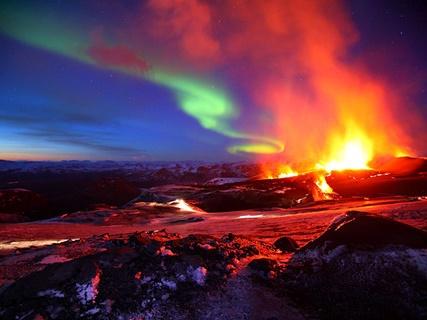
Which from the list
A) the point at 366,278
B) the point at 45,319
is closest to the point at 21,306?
the point at 45,319

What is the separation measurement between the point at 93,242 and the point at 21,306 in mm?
5998

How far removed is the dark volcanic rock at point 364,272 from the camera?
19.8 feet

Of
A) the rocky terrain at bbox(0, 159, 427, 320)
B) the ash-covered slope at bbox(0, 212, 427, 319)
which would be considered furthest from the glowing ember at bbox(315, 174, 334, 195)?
the ash-covered slope at bbox(0, 212, 427, 319)

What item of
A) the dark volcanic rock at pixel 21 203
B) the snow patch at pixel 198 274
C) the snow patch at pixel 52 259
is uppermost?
the snow patch at pixel 198 274

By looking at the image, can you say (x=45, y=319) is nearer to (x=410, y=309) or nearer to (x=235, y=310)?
(x=235, y=310)

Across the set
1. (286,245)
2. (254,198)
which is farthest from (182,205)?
(286,245)

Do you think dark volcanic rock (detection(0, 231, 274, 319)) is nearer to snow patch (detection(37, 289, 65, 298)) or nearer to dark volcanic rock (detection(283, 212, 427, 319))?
snow patch (detection(37, 289, 65, 298))

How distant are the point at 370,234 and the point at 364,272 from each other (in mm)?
1238

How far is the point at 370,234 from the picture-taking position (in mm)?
7762

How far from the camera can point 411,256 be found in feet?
22.5

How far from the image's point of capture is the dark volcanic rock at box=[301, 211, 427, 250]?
7387 mm

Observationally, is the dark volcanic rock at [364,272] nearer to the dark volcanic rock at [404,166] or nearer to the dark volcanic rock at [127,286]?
the dark volcanic rock at [127,286]

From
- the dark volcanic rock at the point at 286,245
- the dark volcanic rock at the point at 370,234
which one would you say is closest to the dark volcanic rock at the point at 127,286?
the dark volcanic rock at the point at 370,234

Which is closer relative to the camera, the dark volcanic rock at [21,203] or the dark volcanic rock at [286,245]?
the dark volcanic rock at [286,245]
